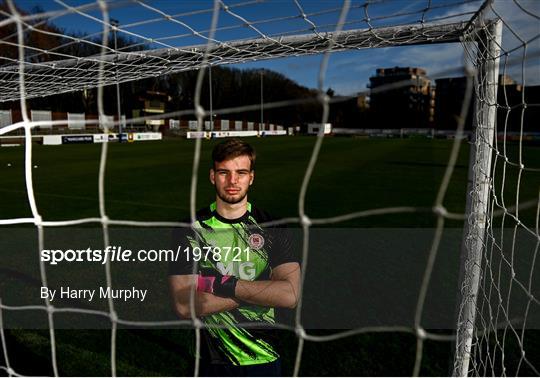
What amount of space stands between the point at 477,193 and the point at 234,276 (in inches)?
55.0

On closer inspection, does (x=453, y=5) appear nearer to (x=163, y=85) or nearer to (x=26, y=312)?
(x=26, y=312)

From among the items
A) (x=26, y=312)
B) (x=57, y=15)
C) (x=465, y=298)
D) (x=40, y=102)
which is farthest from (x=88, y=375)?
(x=40, y=102)

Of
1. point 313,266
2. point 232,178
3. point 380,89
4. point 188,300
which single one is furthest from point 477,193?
point 313,266

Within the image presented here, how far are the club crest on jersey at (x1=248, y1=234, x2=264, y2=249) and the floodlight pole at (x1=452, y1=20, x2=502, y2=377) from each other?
1.10m

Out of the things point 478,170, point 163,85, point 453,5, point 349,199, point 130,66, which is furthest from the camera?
point 163,85

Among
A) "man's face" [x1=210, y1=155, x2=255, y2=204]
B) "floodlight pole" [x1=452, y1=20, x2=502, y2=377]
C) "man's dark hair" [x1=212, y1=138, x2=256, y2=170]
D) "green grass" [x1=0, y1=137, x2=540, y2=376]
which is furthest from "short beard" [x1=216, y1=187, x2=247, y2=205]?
"floodlight pole" [x1=452, y1=20, x2=502, y2=377]

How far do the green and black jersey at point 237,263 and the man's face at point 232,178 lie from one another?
0.36 feet

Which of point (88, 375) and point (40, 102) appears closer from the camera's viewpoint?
point (88, 375)

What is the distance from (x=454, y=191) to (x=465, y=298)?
6237mm

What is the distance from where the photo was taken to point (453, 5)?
74.2 inches

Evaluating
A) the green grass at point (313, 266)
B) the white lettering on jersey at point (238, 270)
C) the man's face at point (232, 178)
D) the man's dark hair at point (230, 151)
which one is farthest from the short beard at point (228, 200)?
the green grass at point (313, 266)

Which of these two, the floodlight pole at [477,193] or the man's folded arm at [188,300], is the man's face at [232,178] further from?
the floodlight pole at [477,193]

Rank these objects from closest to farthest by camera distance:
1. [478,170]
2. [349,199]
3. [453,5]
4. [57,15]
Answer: [57,15] → [453,5] → [478,170] → [349,199]

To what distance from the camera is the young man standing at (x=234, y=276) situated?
1513mm
